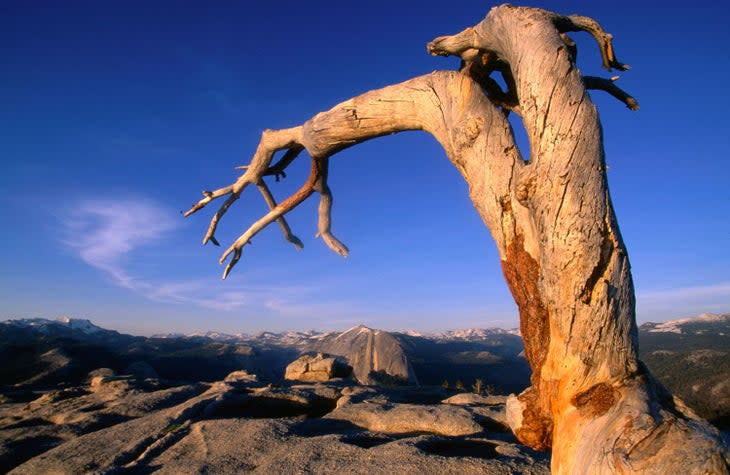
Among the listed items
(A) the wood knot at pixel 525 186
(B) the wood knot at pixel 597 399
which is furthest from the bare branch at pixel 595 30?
(B) the wood knot at pixel 597 399

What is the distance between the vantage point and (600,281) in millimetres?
2482

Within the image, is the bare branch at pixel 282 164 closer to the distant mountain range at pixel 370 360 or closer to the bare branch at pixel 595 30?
the bare branch at pixel 595 30

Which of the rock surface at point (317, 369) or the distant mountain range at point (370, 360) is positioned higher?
the rock surface at point (317, 369)

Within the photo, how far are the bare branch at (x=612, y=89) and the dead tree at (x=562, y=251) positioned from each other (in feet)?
0.83

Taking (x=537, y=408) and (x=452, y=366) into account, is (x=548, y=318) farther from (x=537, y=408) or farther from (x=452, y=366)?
(x=452, y=366)

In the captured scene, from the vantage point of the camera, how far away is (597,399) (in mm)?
2508

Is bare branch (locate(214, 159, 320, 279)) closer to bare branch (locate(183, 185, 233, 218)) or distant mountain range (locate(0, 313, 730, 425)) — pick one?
bare branch (locate(183, 185, 233, 218))

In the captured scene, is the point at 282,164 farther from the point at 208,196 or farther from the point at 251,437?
the point at 251,437

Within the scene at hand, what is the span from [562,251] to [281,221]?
448 centimetres

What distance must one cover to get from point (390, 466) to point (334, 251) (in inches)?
112

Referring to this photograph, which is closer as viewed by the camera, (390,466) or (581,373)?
(581,373)

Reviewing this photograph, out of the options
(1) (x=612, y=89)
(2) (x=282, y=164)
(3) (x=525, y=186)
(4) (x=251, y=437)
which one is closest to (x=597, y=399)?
(3) (x=525, y=186)

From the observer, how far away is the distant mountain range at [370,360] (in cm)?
3506

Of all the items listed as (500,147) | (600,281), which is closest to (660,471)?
(600,281)
